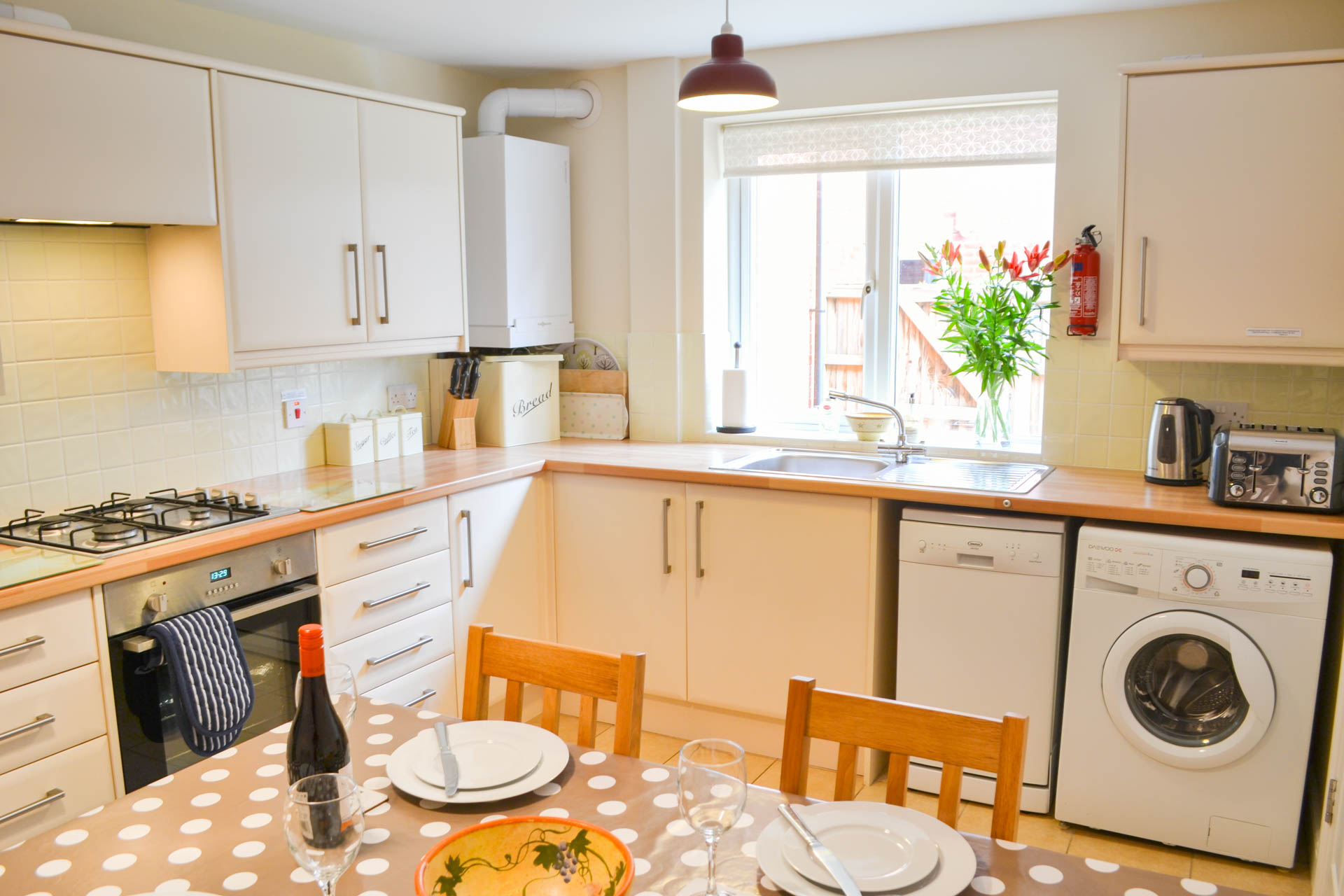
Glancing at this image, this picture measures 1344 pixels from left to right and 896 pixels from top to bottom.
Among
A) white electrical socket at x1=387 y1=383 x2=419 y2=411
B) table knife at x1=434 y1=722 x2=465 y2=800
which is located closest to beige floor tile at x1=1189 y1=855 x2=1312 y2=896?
table knife at x1=434 y1=722 x2=465 y2=800

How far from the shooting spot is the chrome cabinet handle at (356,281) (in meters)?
3.19

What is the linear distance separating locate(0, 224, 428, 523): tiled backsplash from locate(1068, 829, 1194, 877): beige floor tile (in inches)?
104

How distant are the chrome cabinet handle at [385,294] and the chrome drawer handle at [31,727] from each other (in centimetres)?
152

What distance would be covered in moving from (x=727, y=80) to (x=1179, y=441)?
1.74 meters

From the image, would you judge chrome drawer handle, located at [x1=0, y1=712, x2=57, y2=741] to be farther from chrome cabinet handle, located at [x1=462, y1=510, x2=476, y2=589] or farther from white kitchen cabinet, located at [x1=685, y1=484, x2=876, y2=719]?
white kitchen cabinet, located at [x1=685, y1=484, x2=876, y2=719]

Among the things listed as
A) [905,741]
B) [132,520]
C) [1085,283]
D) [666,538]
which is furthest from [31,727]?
A: [1085,283]

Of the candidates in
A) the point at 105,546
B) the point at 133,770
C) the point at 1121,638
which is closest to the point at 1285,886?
the point at 1121,638

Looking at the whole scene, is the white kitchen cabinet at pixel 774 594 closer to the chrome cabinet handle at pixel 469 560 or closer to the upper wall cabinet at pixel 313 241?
the chrome cabinet handle at pixel 469 560

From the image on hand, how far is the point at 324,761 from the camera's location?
1.42 m

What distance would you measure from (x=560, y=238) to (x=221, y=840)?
3.02 meters

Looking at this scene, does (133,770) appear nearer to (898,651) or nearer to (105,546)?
(105,546)

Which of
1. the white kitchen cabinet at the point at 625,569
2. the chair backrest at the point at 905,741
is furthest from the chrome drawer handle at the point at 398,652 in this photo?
the chair backrest at the point at 905,741

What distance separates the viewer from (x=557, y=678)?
1.82m

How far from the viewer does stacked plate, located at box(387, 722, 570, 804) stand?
4.86ft
